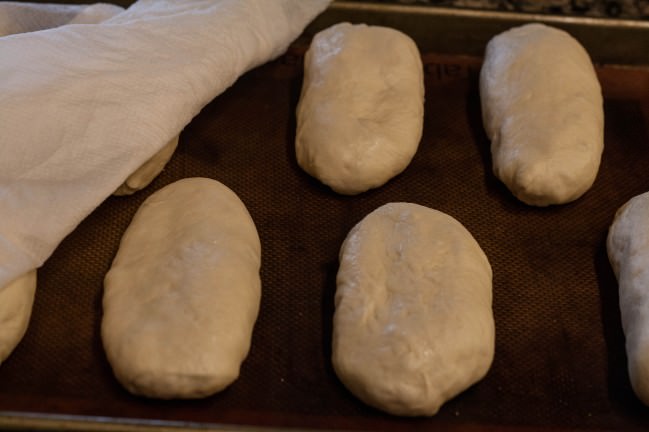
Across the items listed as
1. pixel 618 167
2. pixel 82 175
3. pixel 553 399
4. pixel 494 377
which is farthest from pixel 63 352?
pixel 618 167

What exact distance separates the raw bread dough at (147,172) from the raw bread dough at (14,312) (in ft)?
0.95

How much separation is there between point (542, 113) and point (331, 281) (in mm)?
607

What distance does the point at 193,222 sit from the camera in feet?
4.54

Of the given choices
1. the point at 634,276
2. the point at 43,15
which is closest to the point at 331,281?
the point at 634,276

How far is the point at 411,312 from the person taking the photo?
125 centimetres

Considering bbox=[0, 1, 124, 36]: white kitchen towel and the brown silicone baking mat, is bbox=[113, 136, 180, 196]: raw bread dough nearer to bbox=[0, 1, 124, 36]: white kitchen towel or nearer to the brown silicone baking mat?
the brown silicone baking mat

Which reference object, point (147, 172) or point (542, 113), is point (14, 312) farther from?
point (542, 113)

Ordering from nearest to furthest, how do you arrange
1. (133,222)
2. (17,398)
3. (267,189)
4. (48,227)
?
(17,398), (48,227), (133,222), (267,189)

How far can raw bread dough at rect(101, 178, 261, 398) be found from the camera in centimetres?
118

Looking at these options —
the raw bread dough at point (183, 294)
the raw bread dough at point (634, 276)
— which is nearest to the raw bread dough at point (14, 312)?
the raw bread dough at point (183, 294)

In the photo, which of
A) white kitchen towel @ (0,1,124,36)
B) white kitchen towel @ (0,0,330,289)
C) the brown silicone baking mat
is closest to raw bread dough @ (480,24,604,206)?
the brown silicone baking mat

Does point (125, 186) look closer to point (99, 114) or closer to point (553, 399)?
point (99, 114)

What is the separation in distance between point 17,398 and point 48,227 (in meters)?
0.32

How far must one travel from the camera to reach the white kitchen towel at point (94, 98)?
1339 millimetres
